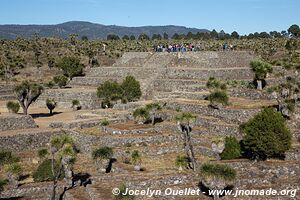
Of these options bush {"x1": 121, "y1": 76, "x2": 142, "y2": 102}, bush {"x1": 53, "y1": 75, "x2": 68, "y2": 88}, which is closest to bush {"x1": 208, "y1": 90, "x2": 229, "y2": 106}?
bush {"x1": 121, "y1": 76, "x2": 142, "y2": 102}

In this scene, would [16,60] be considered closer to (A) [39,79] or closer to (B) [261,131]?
(A) [39,79]

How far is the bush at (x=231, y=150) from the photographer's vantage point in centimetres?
2627

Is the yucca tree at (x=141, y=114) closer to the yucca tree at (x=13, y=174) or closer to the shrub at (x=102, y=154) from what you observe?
the shrub at (x=102, y=154)

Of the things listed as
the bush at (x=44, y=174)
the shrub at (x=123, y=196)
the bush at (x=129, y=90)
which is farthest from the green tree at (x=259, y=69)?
the shrub at (x=123, y=196)

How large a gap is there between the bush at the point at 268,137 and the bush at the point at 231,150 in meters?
1.24

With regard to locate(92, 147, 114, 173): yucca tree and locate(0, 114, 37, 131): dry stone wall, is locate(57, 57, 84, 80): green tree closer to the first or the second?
locate(0, 114, 37, 131): dry stone wall

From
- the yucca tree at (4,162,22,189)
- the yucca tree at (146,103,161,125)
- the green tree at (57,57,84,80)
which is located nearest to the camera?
the yucca tree at (4,162,22,189)

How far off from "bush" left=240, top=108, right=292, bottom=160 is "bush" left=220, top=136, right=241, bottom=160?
1.24m

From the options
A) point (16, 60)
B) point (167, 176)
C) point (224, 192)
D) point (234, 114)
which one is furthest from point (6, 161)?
point (16, 60)

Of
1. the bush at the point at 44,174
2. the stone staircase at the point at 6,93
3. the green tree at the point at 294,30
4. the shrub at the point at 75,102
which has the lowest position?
the stone staircase at the point at 6,93

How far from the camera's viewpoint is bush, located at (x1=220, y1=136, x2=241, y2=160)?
2627 cm

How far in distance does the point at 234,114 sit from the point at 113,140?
27.9ft

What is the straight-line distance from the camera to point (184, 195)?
20.3 metres

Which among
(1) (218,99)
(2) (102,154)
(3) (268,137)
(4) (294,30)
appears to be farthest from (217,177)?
(4) (294,30)
